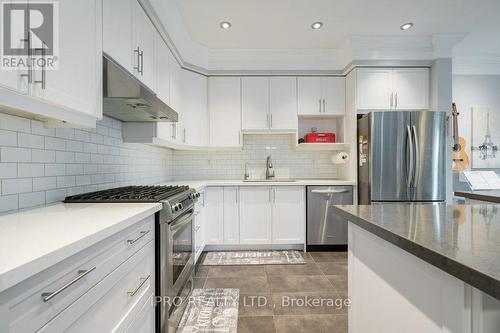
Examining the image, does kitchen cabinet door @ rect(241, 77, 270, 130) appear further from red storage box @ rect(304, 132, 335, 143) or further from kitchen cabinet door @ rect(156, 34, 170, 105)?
kitchen cabinet door @ rect(156, 34, 170, 105)

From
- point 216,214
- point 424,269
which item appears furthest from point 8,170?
point 216,214

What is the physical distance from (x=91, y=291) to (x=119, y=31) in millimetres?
1555

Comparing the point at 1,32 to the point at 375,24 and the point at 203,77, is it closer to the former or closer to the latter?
the point at 203,77

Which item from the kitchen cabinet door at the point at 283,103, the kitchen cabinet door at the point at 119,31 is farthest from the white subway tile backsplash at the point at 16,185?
the kitchen cabinet door at the point at 283,103

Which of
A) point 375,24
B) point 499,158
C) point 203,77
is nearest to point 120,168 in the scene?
point 203,77

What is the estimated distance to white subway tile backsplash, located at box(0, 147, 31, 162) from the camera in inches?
44.8

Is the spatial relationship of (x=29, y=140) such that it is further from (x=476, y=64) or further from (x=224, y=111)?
(x=476, y=64)

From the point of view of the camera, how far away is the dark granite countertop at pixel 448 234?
19.2 inches

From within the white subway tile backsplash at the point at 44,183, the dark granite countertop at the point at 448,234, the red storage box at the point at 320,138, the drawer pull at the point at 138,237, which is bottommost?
the drawer pull at the point at 138,237

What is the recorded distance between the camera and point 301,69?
3.47m

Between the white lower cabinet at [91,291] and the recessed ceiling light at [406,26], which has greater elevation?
the recessed ceiling light at [406,26]

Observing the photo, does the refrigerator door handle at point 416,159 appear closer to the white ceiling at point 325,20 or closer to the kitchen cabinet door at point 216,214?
the white ceiling at point 325,20

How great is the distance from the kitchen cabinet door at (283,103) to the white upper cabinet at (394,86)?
0.87 metres

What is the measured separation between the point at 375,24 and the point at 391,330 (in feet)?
10.4
